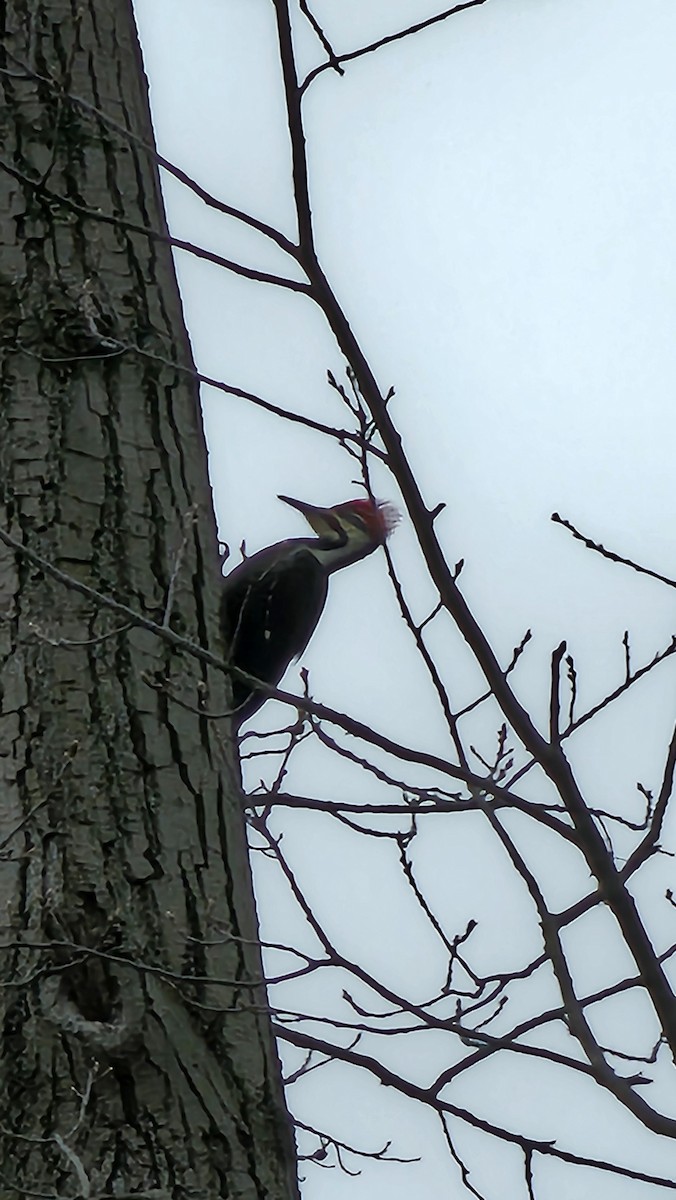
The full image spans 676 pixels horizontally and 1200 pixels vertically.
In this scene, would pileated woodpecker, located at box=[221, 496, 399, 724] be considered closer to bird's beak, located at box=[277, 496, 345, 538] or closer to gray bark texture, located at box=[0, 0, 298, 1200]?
bird's beak, located at box=[277, 496, 345, 538]

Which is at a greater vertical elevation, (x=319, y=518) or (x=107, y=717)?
(x=319, y=518)

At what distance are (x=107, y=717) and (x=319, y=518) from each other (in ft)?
5.70

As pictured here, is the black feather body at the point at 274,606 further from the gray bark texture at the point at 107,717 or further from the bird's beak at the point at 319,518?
the gray bark texture at the point at 107,717

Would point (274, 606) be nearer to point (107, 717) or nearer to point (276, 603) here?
point (276, 603)

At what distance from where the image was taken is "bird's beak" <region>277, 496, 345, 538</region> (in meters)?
3.59

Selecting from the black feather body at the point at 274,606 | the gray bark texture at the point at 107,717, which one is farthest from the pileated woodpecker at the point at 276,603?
the gray bark texture at the point at 107,717

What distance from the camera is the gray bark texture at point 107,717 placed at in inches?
69.3

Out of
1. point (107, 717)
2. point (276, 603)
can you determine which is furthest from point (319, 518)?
point (107, 717)

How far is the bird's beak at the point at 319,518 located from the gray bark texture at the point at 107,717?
4.35ft

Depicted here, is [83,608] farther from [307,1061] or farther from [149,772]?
[307,1061]

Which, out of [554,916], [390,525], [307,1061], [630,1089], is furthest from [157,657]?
[390,525]

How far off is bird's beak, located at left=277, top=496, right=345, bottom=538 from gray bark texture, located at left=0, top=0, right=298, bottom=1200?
52.2 inches

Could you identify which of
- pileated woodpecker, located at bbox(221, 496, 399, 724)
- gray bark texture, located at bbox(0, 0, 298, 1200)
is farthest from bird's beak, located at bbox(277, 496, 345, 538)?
gray bark texture, located at bbox(0, 0, 298, 1200)

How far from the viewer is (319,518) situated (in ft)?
11.9
